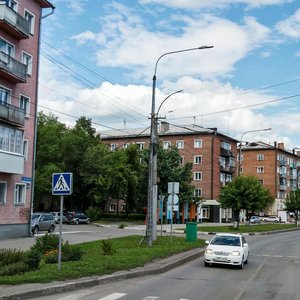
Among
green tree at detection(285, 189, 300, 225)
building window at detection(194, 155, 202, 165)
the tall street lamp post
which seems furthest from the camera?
building window at detection(194, 155, 202, 165)

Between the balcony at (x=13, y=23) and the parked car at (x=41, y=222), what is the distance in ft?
45.1

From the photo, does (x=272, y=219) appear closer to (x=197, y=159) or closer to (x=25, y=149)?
(x=197, y=159)

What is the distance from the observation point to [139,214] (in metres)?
76.6

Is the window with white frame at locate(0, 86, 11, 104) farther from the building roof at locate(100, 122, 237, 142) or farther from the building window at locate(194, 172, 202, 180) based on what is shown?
the building window at locate(194, 172, 202, 180)

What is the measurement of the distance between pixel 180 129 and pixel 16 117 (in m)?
53.7

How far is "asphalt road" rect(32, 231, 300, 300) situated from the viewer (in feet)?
36.7

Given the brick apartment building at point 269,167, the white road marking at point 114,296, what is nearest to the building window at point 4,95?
the white road marking at point 114,296

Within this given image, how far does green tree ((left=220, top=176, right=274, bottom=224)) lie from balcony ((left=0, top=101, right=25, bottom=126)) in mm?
24607

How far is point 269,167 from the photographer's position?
10800cm

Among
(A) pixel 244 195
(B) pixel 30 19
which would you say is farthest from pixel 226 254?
(A) pixel 244 195

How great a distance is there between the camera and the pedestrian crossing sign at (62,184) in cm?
1299

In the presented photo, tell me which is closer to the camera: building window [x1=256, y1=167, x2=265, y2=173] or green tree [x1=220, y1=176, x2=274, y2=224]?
green tree [x1=220, y1=176, x2=274, y2=224]

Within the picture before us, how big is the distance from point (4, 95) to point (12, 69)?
2.00m

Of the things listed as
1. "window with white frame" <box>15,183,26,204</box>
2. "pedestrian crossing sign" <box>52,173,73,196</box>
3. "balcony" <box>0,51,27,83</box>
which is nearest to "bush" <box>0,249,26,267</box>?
"pedestrian crossing sign" <box>52,173,73,196</box>
